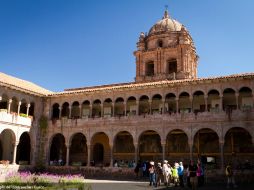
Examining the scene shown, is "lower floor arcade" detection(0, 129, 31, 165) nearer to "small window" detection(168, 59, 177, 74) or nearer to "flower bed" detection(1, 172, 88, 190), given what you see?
"flower bed" detection(1, 172, 88, 190)

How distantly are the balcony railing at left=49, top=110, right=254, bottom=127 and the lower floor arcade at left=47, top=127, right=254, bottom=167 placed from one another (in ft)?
3.67

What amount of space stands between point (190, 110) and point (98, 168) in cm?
929

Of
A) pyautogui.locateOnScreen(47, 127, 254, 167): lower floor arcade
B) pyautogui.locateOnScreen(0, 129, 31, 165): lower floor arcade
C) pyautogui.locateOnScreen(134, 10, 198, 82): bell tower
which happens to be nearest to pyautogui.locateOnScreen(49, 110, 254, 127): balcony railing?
pyautogui.locateOnScreen(47, 127, 254, 167): lower floor arcade

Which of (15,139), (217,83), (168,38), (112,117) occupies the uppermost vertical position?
(168,38)

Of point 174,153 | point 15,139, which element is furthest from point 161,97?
point 15,139

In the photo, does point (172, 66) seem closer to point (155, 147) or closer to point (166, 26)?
point (166, 26)

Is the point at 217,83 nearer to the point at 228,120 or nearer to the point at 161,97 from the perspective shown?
the point at 228,120

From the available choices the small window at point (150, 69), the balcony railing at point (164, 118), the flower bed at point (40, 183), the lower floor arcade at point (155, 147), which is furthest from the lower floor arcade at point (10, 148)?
the small window at point (150, 69)

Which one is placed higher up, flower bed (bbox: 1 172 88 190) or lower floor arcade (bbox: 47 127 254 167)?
lower floor arcade (bbox: 47 127 254 167)

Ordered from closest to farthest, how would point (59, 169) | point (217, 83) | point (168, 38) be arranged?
1. point (217, 83)
2. point (59, 169)
3. point (168, 38)

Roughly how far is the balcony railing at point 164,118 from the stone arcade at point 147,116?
0.07m

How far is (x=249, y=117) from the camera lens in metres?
23.8

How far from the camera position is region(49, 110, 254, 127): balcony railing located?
79.6 ft

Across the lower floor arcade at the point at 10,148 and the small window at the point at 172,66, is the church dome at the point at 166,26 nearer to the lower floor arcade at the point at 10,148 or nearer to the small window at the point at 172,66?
the small window at the point at 172,66
